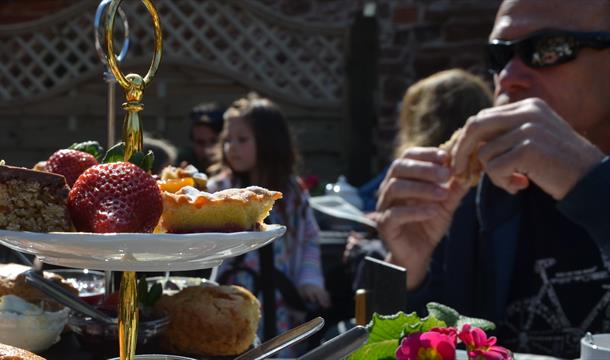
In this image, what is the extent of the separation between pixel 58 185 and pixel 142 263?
0.17 meters

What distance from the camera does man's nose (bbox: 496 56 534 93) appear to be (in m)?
1.83

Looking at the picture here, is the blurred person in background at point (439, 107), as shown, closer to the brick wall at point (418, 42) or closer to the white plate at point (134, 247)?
the brick wall at point (418, 42)

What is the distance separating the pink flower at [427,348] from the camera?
82 cm

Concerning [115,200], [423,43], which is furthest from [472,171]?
[423,43]

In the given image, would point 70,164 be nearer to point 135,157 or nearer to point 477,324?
point 135,157

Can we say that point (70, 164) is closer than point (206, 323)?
Yes

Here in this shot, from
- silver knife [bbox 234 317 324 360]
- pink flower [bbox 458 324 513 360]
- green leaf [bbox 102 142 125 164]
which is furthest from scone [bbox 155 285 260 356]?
pink flower [bbox 458 324 513 360]

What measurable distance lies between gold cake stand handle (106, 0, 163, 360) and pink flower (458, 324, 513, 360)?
382 millimetres

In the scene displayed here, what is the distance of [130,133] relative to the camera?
93 centimetres

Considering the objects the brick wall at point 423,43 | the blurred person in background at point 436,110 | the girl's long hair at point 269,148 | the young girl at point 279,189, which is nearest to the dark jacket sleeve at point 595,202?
the blurred person in background at point 436,110

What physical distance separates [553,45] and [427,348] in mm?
1188

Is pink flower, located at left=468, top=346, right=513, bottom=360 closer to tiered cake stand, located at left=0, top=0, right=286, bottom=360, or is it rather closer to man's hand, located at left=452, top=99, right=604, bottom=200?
tiered cake stand, located at left=0, top=0, right=286, bottom=360

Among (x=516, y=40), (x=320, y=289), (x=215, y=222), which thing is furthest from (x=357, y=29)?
(x=215, y=222)

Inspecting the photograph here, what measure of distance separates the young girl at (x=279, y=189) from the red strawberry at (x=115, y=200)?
8.21 feet
